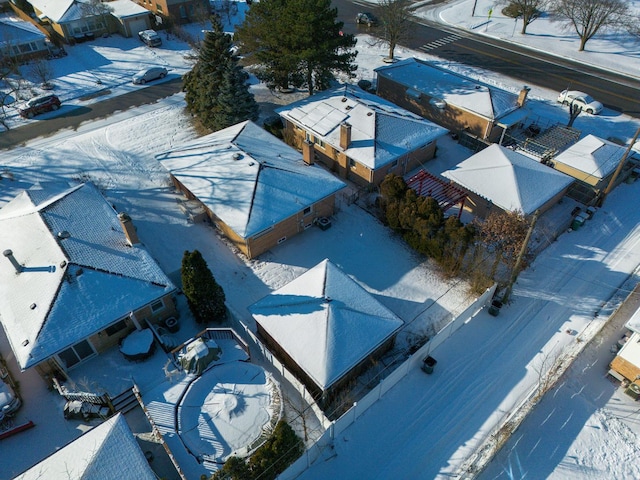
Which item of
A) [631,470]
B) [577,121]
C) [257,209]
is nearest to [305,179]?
[257,209]

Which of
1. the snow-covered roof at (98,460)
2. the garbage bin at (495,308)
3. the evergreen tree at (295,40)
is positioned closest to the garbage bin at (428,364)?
the garbage bin at (495,308)

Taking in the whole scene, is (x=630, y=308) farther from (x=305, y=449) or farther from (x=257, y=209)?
(x=257, y=209)

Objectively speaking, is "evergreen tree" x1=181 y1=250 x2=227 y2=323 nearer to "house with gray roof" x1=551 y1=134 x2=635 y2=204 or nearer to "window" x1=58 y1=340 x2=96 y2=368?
"window" x1=58 y1=340 x2=96 y2=368

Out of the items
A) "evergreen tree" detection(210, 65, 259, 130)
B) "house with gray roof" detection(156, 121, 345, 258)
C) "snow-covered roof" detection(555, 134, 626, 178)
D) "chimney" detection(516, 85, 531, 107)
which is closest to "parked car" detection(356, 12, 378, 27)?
"chimney" detection(516, 85, 531, 107)

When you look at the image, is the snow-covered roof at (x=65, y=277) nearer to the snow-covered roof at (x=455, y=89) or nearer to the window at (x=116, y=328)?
the window at (x=116, y=328)

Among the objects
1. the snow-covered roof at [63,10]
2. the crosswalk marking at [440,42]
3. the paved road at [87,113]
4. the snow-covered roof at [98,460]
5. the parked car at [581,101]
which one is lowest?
the snow-covered roof at [98,460]

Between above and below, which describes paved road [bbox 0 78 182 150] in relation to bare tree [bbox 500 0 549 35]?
below

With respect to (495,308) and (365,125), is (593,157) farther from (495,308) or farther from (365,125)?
(365,125)
